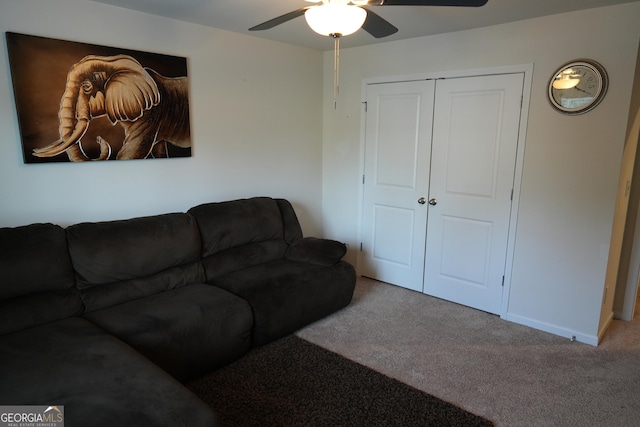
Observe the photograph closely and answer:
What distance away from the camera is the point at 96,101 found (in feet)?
9.06

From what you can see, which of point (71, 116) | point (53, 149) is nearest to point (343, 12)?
point (71, 116)

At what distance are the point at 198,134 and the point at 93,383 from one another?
2205mm

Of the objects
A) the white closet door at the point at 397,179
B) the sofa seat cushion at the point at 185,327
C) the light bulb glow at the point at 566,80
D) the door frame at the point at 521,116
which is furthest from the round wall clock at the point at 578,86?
the sofa seat cushion at the point at 185,327

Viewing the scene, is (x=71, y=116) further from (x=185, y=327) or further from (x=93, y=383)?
(x=93, y=383)

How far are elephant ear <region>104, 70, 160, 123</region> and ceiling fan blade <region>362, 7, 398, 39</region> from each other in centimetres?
172

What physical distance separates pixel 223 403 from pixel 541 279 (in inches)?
100

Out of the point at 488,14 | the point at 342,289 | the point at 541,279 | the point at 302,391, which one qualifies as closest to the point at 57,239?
the point at 302,391

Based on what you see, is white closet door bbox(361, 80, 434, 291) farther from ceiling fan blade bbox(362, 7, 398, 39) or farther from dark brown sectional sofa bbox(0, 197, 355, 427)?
ceiling fan blade bbox(362, 7, 398, 39)

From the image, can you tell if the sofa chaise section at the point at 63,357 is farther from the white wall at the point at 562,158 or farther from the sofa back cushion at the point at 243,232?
the white wall at the point at 562,158

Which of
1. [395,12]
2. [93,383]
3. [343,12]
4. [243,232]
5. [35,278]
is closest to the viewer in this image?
[93,383]

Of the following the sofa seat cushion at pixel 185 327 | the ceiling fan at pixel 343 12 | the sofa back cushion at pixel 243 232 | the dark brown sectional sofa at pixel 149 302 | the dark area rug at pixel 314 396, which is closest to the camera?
the dark brown sectional sofa at pixel 149 302

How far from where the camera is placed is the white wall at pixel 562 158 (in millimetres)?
2742

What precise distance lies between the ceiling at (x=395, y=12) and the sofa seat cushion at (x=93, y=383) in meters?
2.18

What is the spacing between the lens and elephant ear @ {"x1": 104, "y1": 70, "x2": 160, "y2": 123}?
2.83 metres
